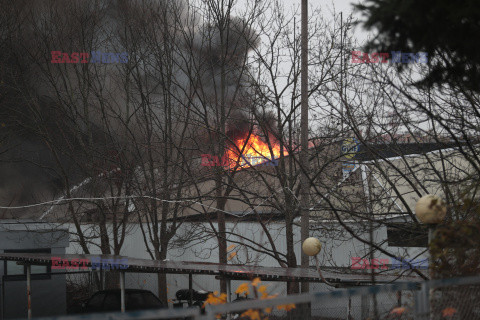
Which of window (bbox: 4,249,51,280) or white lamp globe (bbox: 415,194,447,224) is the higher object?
white lamp globe (bbox: 415,194,447,224)

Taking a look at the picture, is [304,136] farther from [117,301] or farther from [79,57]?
[79,57]

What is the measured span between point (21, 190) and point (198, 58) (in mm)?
20874

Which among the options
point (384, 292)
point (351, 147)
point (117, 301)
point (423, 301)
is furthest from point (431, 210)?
point (117, 301)

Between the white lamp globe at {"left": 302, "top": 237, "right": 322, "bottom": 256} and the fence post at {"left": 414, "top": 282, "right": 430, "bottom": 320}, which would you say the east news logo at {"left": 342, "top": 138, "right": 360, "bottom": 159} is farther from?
the fence post at {"left": 414, "top": 282, "right": 430, "bottom": 320}

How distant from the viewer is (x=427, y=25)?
6.47 metres

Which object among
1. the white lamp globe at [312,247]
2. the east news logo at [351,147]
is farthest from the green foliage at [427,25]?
the east news logo at [351,147]

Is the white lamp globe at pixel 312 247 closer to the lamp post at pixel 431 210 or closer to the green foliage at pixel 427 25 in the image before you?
the lamp post at pixel 431 210

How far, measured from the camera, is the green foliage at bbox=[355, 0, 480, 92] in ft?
19.7

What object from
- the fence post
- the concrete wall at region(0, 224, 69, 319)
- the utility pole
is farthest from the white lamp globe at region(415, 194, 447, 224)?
the concrete wall at region(0, 224, 69, 319)

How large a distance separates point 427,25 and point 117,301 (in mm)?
13369

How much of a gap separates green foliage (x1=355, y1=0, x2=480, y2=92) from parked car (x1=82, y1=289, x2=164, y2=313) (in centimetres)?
1183

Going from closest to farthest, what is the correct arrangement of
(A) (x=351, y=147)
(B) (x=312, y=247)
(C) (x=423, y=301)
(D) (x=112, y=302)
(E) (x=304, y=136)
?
(C) (x=423, y=301), (B) (x=312, y=247), (E) (x=304, y=136), (A) (x=351, y=147), (D) (x=112, y=302)

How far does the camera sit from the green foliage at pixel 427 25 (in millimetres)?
6020

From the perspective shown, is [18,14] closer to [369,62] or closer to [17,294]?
[17,294]
